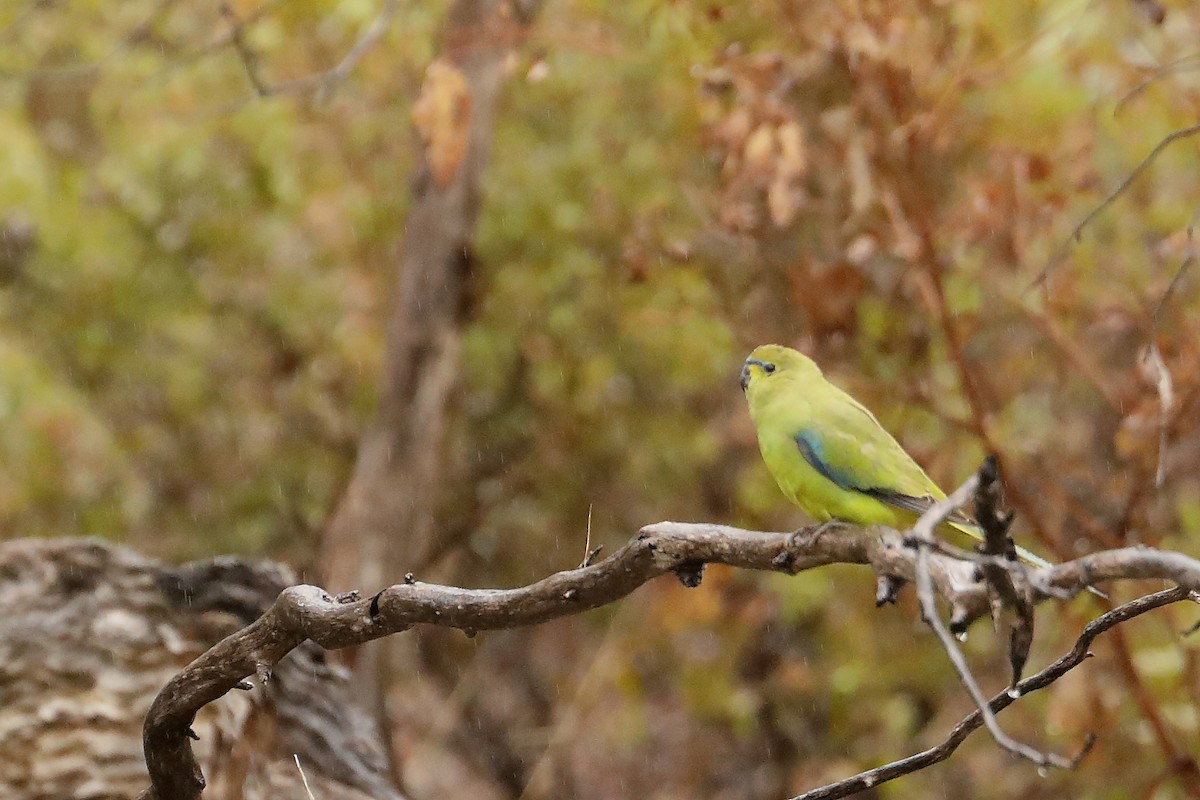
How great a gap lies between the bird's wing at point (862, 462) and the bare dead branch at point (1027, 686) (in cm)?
63

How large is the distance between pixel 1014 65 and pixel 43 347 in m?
6.25

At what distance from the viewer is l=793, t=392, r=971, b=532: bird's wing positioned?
3012mm

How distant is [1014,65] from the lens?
18.1 ft

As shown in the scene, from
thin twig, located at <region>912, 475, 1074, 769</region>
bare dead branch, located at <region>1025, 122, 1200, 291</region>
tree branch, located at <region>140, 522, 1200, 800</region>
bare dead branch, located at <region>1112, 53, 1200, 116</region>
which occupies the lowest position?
thin twig, located at <region>912, 475, 1074, 769</region>

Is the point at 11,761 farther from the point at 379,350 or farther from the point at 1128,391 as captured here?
the point at 379,350

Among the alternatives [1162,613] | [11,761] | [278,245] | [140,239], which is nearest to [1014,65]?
[1162,613]

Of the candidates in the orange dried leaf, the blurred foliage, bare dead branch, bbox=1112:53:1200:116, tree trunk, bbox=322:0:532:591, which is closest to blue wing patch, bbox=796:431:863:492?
bare dead branch, bbox=1112:53:1200:116

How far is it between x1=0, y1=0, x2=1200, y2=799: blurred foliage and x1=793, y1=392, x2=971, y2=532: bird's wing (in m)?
1.97

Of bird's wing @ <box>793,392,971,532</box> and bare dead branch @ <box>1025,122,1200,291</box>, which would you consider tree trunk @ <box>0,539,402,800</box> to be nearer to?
bird's wing @ <box>793,392,971,532</box>

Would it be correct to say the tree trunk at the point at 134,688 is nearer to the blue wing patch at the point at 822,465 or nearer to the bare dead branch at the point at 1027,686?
the blue wing patch at the point at 822,465

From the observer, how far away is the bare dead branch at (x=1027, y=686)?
7.02 ft

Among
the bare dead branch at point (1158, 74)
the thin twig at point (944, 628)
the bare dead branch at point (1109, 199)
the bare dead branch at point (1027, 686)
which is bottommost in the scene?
the thin twig at point (944, 628)

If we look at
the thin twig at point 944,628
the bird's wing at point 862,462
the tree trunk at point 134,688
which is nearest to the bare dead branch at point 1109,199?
the bird's wing at point 862,462

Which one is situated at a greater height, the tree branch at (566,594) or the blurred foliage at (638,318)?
the blurred foliage at (638,318)
